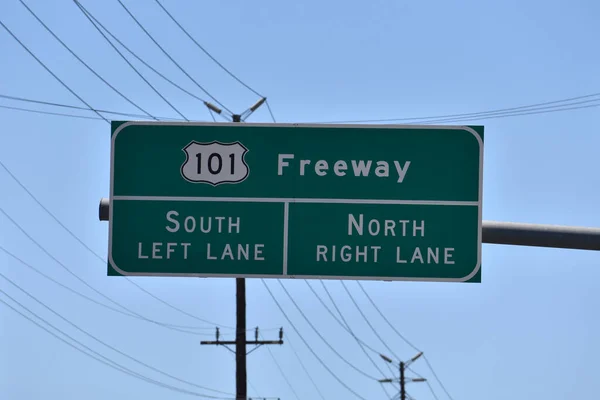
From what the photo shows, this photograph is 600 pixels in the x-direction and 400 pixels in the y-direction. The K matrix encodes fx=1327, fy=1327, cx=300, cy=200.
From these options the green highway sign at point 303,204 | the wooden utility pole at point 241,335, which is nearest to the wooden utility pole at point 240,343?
the wooden utility pole at point 241,335

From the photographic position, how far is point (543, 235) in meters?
11.1

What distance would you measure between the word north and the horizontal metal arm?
34.3 inches

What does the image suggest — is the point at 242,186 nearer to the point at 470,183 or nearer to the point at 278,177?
the point at 278,177

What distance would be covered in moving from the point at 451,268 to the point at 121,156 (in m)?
2.93

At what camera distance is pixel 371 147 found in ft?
36.6

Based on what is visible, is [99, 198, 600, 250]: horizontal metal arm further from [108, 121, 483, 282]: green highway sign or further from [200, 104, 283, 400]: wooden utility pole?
[200, 104, 283, 400]: wooden utility pole

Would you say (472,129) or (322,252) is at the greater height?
(472,129)

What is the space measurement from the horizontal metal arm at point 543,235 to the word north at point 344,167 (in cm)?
87

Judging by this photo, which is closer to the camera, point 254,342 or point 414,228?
point 414,228

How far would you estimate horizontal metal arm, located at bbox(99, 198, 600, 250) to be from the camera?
36.2ft

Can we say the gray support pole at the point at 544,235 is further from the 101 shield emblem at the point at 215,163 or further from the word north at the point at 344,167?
the 101 shield emblem at the point at 215,163

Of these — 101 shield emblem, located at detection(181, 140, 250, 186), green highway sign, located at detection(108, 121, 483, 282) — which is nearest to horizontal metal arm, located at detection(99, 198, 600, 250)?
green highway sign, located at detection(108, 121, 483, 282)

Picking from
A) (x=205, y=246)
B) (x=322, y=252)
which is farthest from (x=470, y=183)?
(x=205, y=246)

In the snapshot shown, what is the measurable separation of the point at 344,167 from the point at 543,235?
175 cm
